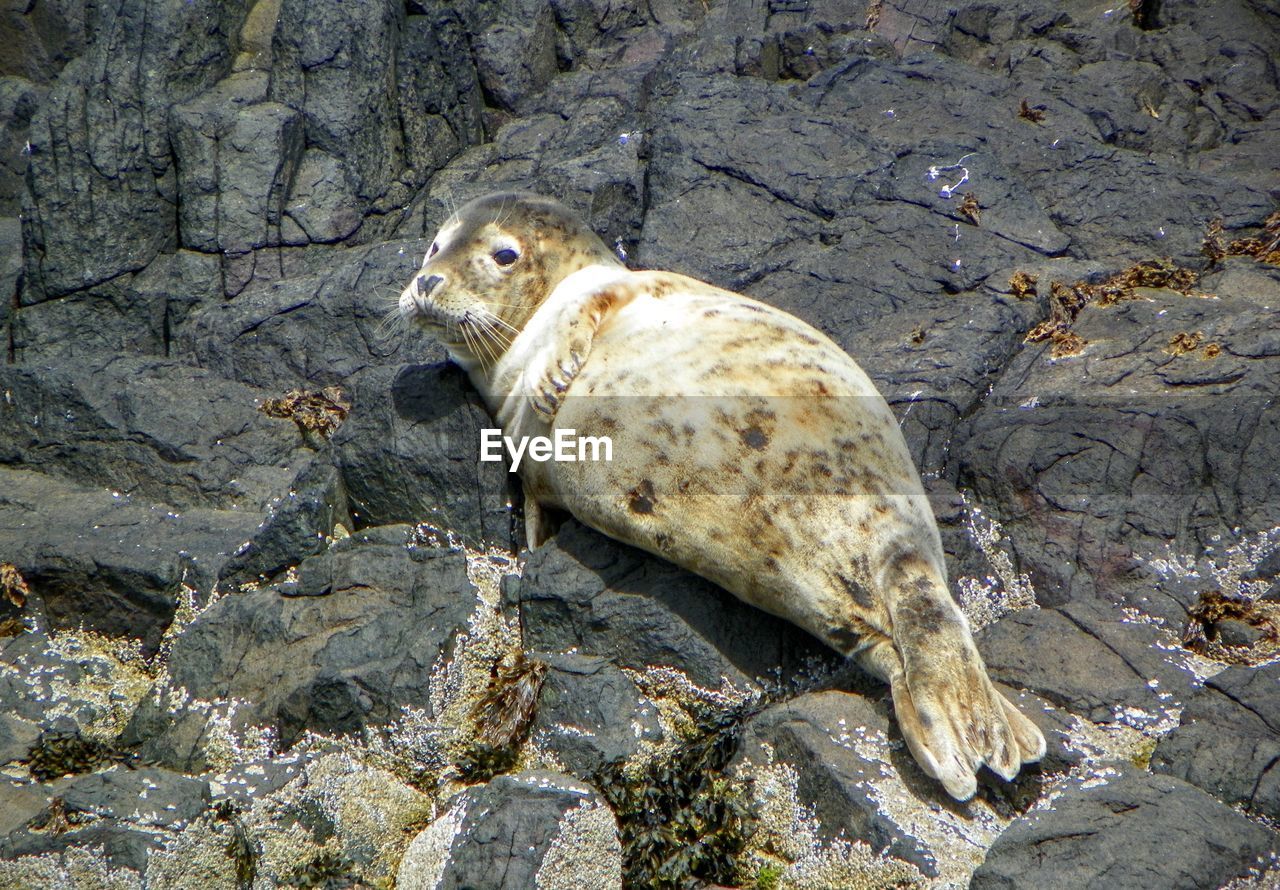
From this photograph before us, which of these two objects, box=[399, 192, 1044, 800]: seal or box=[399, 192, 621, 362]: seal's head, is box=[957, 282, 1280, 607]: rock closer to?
box=[399, 192, 1044, 800]: seal

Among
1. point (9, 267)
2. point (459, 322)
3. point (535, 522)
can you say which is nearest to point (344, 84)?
point (9, 267)

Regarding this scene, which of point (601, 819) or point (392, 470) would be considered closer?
point (601, 819)

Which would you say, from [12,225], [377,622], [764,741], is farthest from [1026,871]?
[12,225]

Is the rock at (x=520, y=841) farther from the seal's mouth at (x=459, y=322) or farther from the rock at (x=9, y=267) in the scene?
the rock at (x=9, y=267)

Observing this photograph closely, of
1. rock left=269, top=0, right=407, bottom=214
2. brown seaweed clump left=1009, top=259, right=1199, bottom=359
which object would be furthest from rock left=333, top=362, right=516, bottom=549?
rock left=269, top=0, right=407, bottom=214

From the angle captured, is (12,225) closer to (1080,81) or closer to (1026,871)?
(1080,81)

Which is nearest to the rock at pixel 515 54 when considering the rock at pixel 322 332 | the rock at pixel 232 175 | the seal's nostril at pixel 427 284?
the rock at pixel 232 175

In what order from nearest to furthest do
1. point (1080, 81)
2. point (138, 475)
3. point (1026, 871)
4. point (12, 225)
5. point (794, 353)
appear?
1. point (1026, 871)
2. point (794, 353)
3. point (138, 475)
4. point (1080, 81)
5. point (12, 225)

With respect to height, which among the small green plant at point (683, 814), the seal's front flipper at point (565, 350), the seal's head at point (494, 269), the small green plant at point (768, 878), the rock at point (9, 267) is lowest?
the small green plant at point (768, 878)
